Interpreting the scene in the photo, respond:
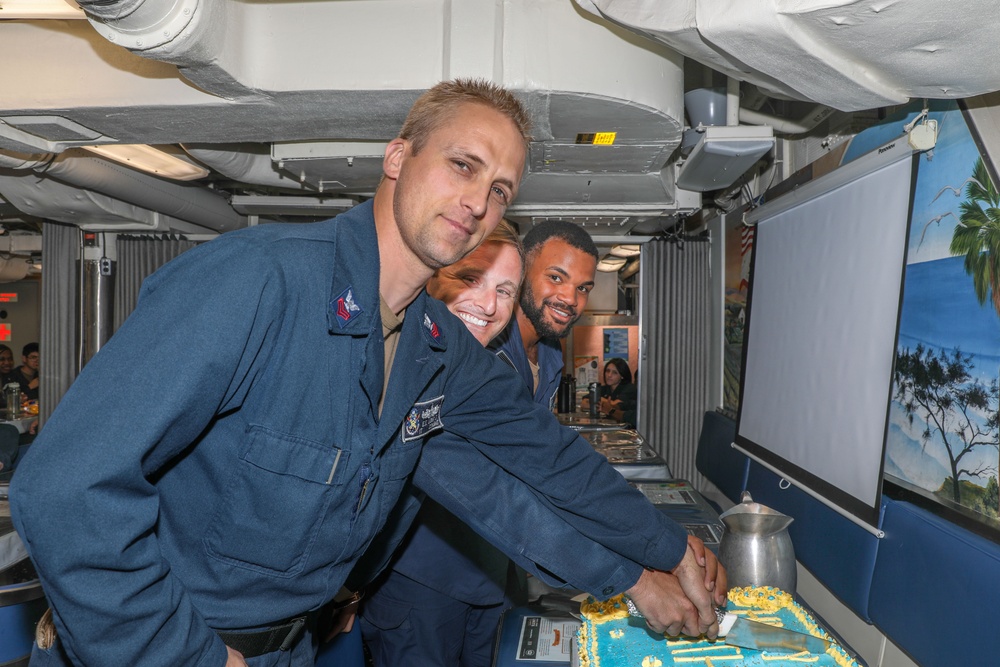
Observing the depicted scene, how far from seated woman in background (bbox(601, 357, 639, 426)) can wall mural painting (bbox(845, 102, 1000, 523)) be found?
4045 millimetres

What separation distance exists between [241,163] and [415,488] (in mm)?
3049

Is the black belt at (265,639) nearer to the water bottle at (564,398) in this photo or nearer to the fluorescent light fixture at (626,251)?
the water bottle at (564,398)

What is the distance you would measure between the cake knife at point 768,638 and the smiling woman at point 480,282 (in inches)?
37.6

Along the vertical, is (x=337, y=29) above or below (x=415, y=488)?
above

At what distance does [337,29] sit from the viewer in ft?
8.07

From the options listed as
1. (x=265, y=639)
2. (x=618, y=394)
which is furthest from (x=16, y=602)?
(x=618, y=394)

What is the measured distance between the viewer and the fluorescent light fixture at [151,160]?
3861 mm

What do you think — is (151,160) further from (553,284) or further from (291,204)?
(553,284)

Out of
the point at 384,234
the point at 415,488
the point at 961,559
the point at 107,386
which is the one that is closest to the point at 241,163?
the point at 415,488

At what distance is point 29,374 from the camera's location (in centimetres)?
815

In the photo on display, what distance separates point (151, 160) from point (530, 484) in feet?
11.9

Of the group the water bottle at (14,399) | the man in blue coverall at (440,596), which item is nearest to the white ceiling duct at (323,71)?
the man in blue coverall at (440,596)

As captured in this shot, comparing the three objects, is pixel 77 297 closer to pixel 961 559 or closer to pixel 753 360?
pixel 753 360

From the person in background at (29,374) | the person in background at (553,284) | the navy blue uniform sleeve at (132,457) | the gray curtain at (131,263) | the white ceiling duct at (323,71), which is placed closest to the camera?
the navy blue uniform sleeve at (132,457)
